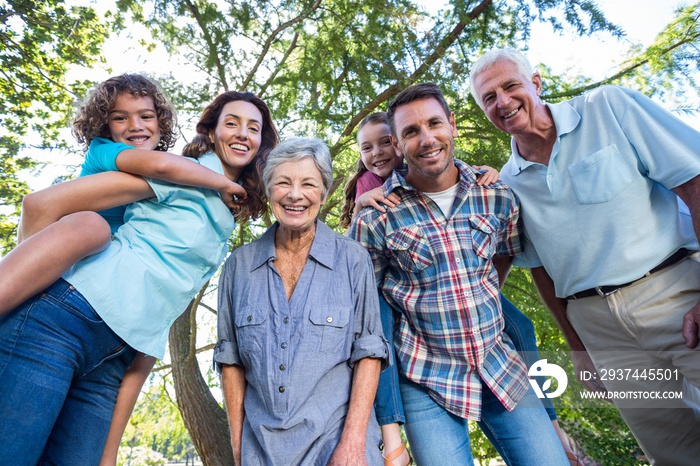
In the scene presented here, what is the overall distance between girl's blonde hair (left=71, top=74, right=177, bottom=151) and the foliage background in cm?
344

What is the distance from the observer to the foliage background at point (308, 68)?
17.2 ft

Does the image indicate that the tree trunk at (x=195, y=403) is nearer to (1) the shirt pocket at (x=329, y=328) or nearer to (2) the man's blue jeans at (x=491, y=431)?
(2) the man's blue jeans at (x=491, y=431)

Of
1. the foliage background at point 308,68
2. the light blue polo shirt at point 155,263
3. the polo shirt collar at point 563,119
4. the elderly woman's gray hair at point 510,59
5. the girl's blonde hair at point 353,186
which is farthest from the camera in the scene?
the foliage background at point 308,68

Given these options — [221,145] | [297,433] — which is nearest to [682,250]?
[297,433]

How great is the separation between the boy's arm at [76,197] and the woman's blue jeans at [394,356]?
1.22m

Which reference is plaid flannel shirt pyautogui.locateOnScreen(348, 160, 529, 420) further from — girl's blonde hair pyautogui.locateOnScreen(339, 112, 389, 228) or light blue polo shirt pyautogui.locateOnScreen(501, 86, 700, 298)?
girl's blonde hair pyautogui.locateOnScreen(339, 112, 389, 228)

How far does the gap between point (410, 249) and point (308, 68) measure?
3981 mm

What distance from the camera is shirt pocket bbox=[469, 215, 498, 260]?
2.30 metres

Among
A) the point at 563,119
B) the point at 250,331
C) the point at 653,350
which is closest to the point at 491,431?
the point at 653,350

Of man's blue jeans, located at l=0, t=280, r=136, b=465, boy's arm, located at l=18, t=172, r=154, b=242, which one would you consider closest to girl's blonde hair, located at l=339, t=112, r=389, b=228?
boy's arm, located at l=18, t=172, r=154, b=242

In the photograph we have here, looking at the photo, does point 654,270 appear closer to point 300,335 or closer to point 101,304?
point 300,335

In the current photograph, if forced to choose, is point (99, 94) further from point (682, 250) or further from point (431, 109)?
point (682, 250)

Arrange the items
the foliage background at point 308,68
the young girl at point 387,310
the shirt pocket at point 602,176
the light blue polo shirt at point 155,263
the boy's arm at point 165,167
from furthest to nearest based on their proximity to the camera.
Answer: the foliage background at point 308,68 → the shirt pocket at point 602,176 → the young girl at point 387,310 → the boy's arm at point 165,167 → the light blue polo shirt at point 155,263

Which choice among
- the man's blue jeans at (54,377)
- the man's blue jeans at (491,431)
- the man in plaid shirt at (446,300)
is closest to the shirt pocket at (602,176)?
the man in plaid shirt at (446,300)
